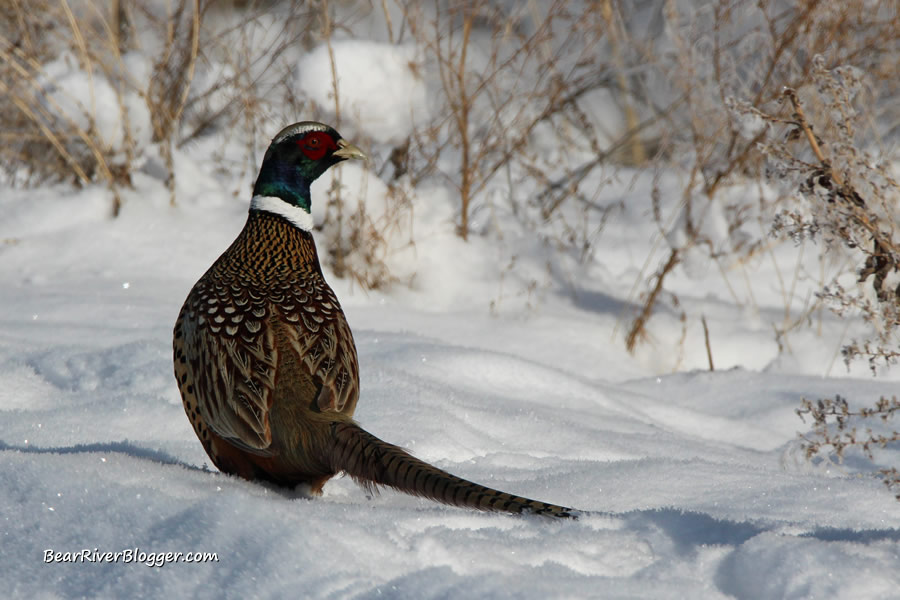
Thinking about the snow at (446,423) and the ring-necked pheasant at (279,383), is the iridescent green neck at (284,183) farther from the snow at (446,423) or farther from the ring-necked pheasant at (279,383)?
the snow at (446,423)

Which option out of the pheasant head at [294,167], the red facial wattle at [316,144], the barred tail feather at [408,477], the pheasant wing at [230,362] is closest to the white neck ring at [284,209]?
the pheasant head at [294,167]

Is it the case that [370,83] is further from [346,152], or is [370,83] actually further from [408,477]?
[408,477]

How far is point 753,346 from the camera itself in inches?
211

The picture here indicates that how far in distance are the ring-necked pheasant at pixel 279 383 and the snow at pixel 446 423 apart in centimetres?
7

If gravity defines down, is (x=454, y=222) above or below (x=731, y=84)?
below

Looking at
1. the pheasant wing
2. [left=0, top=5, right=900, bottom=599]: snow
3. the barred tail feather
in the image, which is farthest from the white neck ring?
the barred tail feather

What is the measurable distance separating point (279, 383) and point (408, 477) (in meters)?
0.45

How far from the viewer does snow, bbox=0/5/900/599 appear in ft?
5.70

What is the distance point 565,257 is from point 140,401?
351 centimetres

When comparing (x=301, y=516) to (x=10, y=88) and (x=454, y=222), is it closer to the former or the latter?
(x=454, y=222)

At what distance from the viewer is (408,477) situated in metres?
Answer: 2.03

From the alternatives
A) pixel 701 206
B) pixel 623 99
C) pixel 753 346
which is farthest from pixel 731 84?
pixel 623 99

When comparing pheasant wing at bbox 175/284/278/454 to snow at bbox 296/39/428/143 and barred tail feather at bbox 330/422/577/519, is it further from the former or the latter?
snow at bbox 296/39/428/143

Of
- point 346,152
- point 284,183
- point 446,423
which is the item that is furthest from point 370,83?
point 446,423
